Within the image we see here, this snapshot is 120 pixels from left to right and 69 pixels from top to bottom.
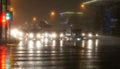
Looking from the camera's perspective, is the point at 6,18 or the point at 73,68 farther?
the point at 6,18

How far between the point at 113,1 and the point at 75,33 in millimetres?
54600

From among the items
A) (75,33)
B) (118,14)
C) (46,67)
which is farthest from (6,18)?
(118,14)

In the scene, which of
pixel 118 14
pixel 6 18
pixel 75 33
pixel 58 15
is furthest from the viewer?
pixel 58 15

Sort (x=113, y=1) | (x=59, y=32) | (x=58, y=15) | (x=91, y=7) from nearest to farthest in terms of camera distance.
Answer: (x=59, y=32) < (x=113, y=1) < (x=91, y=7) < (x=58, y=15)

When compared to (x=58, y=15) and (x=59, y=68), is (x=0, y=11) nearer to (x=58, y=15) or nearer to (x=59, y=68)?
(x=59, y=68)

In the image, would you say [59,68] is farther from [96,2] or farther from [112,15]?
[96,2]

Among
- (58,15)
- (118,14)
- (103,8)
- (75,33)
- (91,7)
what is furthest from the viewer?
(58,15)

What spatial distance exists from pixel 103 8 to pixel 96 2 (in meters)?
6.22

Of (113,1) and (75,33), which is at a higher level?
(113,1)

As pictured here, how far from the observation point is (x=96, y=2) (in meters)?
123

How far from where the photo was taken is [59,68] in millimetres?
17453

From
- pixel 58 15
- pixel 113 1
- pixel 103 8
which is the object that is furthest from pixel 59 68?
pixel 58 15

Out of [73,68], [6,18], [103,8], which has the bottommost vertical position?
[73,68]

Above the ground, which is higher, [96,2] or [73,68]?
[96,2]
